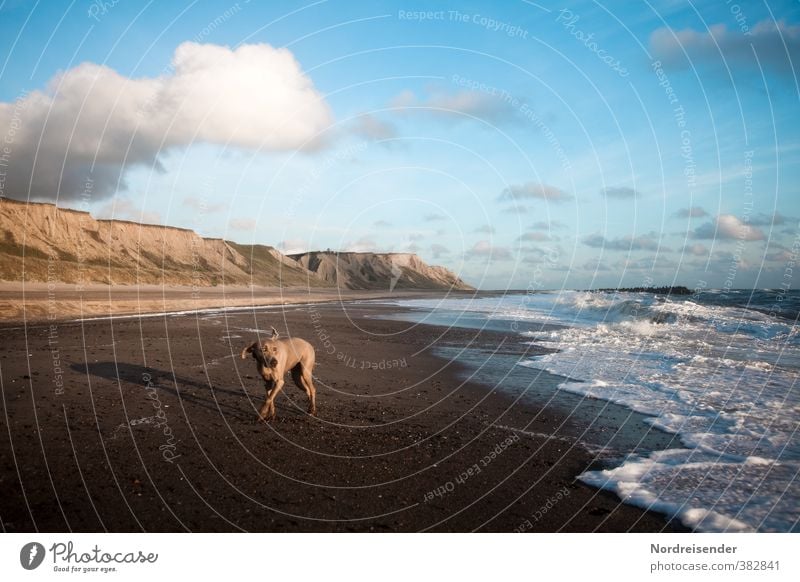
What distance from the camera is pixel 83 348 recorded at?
1780 cm

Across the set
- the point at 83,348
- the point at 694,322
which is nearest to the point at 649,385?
the point at 83,348

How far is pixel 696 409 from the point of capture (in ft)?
37.9

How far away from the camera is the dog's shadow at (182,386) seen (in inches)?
420

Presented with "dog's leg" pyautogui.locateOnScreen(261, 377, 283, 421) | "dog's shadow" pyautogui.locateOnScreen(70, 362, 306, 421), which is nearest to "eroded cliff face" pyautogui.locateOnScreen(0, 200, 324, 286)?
"dog's shadow" pyautogui.locateOnScreen(70, 362, 306, 421)

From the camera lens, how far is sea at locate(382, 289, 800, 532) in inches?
261

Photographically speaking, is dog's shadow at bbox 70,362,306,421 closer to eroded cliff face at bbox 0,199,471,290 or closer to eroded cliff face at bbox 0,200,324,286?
eroded cliff face at bbox 0,200,324,286

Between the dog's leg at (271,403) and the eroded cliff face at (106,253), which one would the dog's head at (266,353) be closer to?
the dog's leg at (271,403)

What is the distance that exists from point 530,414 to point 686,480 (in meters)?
4.05

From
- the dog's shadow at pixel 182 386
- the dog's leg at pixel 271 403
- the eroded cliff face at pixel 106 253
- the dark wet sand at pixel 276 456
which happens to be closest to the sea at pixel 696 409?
the dark wet sand at pixel 276 456

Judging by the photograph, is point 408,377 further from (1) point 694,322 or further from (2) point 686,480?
(1) point 694,322
